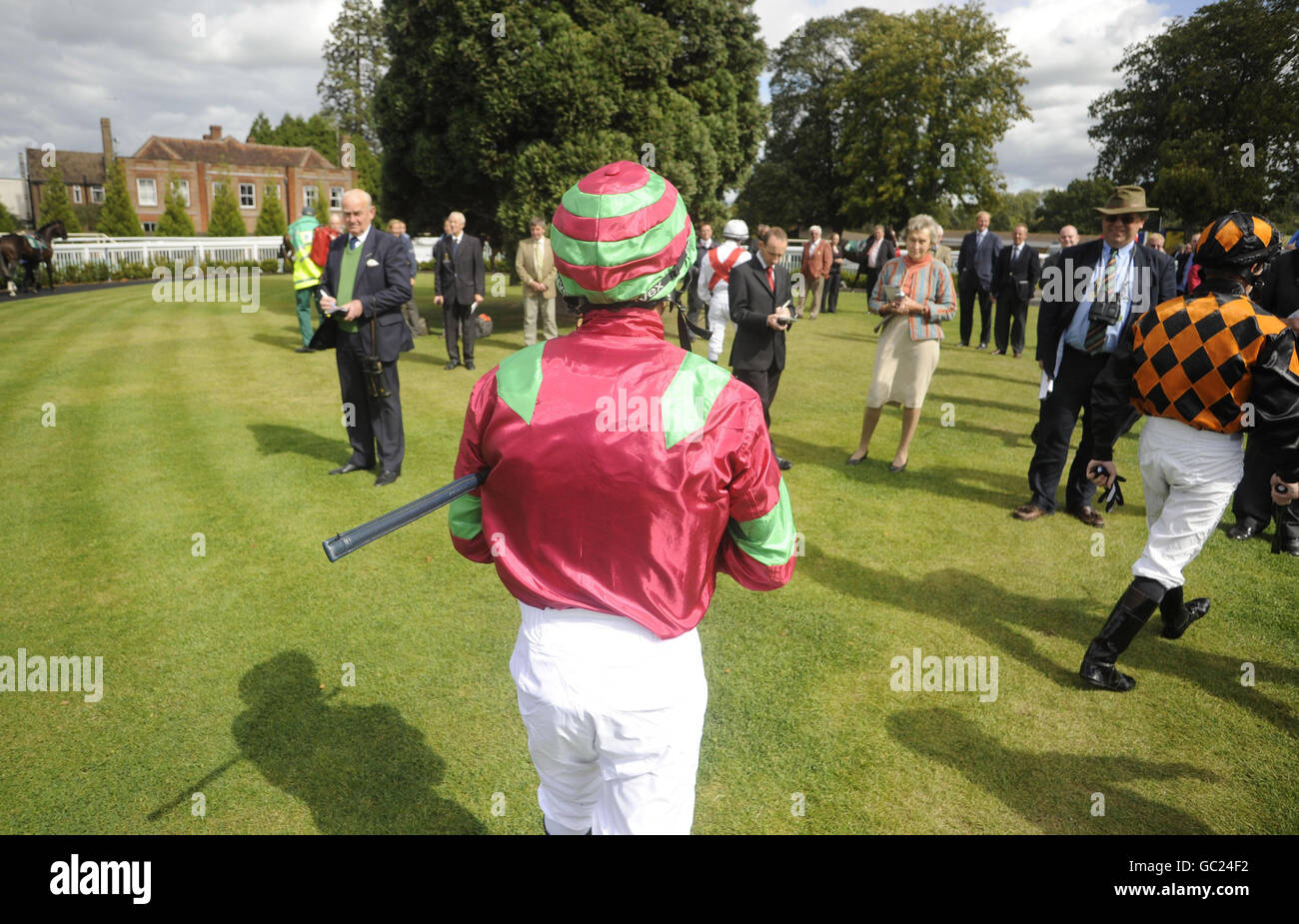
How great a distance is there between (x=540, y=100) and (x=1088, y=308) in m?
11.1

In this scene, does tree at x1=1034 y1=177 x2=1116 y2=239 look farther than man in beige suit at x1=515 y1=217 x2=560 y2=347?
Yes

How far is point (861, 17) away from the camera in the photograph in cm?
4931

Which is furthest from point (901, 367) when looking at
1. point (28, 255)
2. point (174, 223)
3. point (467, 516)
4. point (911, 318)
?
point (174, 223)

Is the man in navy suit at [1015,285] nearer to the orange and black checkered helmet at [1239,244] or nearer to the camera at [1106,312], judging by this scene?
the camera at [1106,312]

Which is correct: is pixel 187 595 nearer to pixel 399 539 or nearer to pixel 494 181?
pixel 399 539

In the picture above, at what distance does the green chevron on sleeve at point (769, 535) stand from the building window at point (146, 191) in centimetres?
6748

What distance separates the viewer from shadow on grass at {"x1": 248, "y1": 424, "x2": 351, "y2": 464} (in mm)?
7836

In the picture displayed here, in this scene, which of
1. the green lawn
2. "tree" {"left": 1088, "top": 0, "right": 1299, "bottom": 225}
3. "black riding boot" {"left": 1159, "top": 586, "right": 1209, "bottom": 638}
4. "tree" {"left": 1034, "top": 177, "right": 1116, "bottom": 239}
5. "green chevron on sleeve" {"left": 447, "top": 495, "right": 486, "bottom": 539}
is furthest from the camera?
"tree" {"left": 1034, "top": 177, "right": 1116, "bottom": 239}

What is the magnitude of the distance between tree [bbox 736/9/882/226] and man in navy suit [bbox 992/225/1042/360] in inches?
1276

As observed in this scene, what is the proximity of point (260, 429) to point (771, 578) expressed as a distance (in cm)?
817

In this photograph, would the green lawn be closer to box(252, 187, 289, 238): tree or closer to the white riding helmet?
the white riding helmet

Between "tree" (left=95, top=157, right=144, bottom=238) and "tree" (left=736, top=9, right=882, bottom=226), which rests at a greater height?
"tree" (left=736, top=9, right=882, bottom=226)

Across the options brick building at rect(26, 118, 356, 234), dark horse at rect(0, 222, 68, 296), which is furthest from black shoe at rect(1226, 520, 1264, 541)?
brick building at rect(26, 118, 356, 234)
